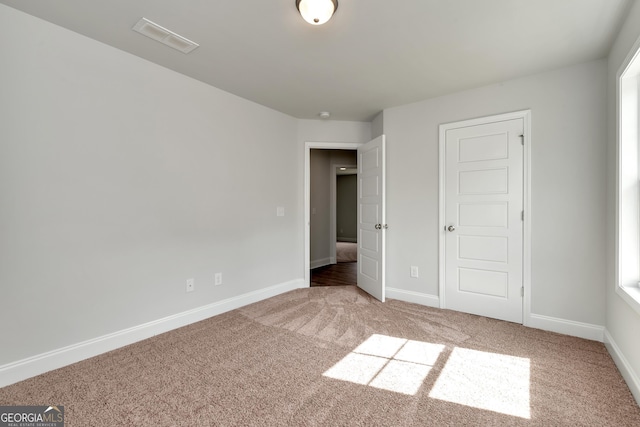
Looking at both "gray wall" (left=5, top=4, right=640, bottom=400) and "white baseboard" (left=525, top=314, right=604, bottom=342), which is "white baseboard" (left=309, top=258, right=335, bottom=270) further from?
"white baseboard" (left=525, top=314, right=604, bottom=342)

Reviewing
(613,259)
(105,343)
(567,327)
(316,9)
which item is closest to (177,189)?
(105,343)

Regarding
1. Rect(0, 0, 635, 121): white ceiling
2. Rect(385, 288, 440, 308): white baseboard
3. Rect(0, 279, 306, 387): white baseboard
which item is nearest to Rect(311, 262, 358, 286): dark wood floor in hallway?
Rect(385, 288, 440, 308): white baseboard

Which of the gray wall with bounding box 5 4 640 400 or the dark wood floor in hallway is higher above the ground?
the gray wall with bounding box 5 4 640 400

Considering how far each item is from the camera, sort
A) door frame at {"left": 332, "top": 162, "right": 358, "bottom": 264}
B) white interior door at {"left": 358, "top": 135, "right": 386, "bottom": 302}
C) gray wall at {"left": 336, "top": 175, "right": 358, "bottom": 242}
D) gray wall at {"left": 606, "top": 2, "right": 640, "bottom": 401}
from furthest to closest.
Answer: gray wall at {"left": 336, "top": 175, "right": 358, "bottom": 242} → door frame at {"left": 332, "top": 162, "right": 358, "bottom": 264} → white interior door at {"left": 358, "top": 135, "right": 386, "bottom": 302} → gray wall at {"left": 606, "top": 2, "right": 640, "bottom": 401}

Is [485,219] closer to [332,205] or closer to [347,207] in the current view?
[332,205]

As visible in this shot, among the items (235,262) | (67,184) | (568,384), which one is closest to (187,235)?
(235,262)

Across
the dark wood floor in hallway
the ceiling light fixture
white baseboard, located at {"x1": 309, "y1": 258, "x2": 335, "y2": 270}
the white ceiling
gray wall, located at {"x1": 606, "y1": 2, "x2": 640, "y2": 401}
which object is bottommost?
the dark wood floor in hallway

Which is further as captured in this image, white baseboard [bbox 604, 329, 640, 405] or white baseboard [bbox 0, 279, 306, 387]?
white baseboard [bbox 0, 279, 306, 387]

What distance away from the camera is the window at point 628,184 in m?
2.00

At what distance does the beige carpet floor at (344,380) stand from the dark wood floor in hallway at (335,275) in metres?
1.74

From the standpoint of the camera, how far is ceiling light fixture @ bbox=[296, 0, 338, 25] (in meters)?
1.71

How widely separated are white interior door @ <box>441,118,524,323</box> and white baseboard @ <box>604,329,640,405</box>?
2.09 ft

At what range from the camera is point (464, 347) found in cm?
238

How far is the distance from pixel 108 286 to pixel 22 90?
57.5 inches
